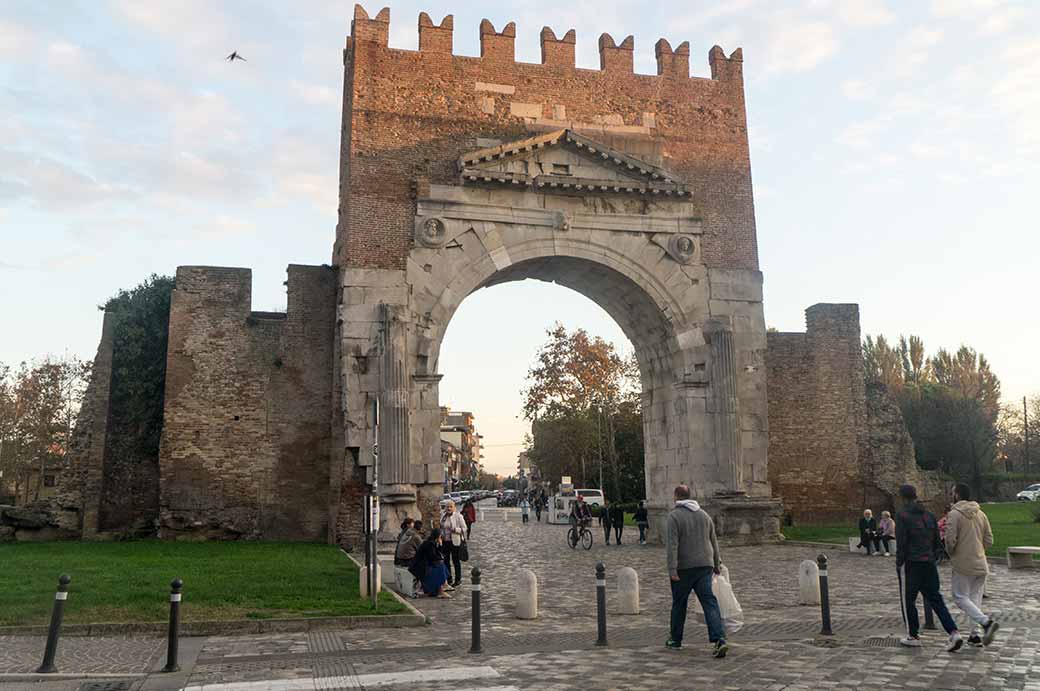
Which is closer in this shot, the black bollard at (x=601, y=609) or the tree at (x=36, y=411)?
the black bollard at (x=601, y=609)

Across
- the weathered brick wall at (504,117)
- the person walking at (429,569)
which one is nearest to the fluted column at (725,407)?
the weathered brick wall at (504,117)

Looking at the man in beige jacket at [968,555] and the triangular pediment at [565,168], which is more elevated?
the triangular pediment at [565,168]

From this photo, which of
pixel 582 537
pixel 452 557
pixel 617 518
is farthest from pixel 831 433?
pixel 452 557

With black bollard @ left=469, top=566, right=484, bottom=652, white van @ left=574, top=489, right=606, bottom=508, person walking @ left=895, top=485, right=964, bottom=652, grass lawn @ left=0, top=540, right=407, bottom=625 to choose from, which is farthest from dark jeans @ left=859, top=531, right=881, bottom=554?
white van @ left=574, top=489, right=606, bottom=508

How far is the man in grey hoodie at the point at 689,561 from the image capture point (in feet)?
26.2

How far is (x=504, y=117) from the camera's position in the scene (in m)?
21.8

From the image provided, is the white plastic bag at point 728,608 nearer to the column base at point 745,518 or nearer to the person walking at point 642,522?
the column base at point 745,518

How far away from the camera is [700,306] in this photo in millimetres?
21875

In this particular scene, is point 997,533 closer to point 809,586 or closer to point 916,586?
point 809,586

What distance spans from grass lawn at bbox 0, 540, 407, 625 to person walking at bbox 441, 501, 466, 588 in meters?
1.49

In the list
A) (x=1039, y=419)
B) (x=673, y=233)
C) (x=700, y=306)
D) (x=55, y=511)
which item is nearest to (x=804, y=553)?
(x=700, y=306)

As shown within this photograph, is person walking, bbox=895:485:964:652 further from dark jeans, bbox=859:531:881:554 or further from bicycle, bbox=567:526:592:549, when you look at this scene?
bicycle, bbox=567:526:592:549

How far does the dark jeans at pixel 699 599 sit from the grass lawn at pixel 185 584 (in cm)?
358

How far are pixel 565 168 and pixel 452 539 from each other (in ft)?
35.4
